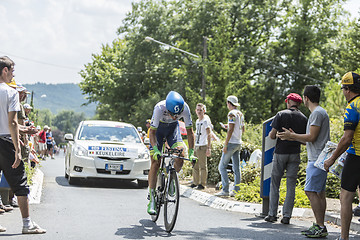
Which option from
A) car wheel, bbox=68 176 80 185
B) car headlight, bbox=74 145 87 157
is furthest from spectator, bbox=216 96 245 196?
car wheel, bbox=68 176 80 185

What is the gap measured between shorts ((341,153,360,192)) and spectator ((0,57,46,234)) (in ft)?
→ 12.1

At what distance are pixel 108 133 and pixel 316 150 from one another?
7.93 metres

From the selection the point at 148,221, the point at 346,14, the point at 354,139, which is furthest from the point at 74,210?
the point at 346,14

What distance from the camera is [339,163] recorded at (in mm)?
6656

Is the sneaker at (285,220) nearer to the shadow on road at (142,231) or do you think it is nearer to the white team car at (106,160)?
the shadow on road at (142,231)

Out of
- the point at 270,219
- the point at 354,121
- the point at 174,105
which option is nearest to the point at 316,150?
the point at 354,121

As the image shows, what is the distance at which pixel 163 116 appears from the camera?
7.93 m

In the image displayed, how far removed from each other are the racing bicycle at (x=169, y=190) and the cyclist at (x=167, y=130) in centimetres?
10

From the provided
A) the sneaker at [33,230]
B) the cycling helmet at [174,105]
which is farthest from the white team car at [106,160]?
the sneaker at [33,230]

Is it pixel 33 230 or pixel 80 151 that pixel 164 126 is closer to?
pixel 33 230

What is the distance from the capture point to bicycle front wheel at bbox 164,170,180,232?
7.04 meters

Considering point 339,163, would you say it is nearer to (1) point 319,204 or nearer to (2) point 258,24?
(1) point 319,204

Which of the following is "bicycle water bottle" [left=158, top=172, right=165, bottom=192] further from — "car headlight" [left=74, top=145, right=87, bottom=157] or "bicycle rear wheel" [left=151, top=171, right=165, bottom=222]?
"car headlight" [left=74, top=145, right=87, bottom=157]

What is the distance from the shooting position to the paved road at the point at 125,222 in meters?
6.91
